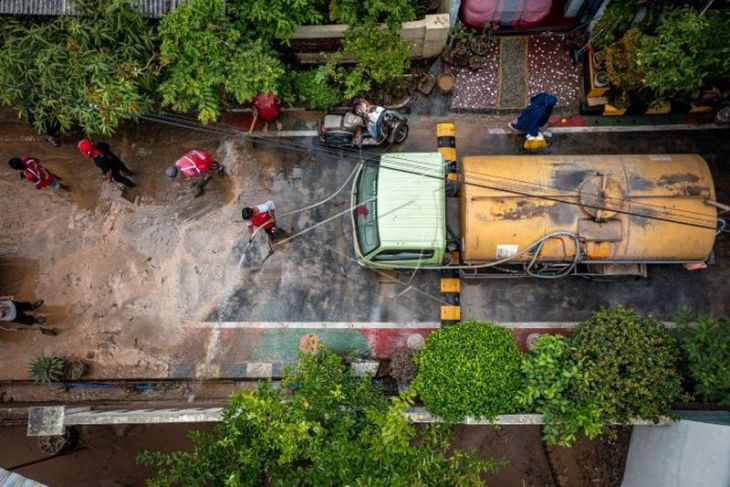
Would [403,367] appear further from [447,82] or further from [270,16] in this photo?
[270,16]

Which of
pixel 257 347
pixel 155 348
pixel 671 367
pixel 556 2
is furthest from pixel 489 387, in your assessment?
pixel 556 2

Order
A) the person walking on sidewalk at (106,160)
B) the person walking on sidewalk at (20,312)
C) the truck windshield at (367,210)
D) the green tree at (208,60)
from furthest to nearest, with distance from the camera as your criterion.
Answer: the person walking on sidewalk at (106,160), the person walking on sidewalk at (20,312), the truck windshield at (367,210), the green tree at (208,60)

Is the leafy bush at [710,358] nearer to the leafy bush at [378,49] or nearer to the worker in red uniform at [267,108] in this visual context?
the leafy bush at [378,49]

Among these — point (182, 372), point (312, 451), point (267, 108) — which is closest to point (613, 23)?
point (267, 108)

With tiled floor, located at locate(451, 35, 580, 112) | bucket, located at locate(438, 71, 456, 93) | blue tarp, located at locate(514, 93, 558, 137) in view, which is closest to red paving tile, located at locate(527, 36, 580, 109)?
tiled floor, located at locate(451, 35, 580, 112)

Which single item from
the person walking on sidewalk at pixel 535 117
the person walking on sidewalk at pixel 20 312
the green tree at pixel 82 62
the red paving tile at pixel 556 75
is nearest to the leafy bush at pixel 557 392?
the person walking on sidewalk at pixel 535 117

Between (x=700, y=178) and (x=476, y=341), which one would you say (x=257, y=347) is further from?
(x=700, y=178)

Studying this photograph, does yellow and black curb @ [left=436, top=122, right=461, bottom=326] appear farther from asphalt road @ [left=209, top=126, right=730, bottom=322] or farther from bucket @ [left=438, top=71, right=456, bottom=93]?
bucket @ [left=438, top=71, right=456, bottom=93]

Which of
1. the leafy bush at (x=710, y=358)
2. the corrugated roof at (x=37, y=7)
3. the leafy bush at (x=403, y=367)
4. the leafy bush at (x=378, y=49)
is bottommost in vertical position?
the leafy bush at (x=403, y=367)
